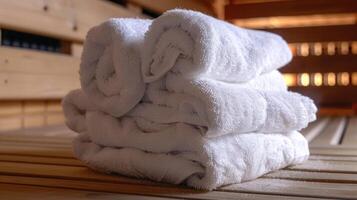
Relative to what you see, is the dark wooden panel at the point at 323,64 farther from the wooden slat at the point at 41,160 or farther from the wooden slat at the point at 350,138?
the wooden slat at the point at 41,160

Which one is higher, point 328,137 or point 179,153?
point 179,153

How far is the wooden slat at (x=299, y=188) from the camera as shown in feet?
2.34

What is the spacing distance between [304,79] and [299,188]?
264 centimetres

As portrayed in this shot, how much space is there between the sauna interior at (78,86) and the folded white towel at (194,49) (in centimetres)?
18

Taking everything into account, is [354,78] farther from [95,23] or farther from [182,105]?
[182,105]

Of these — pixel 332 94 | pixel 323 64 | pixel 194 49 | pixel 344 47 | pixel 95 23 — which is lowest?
pixel 332 94

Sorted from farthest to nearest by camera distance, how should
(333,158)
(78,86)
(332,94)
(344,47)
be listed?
(344,47)
(332,94)
(78,86)
(333,158)

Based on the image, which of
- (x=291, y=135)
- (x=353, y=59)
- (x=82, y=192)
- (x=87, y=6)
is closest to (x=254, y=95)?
(x=291, y=135)

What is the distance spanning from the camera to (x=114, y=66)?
32.9 inches

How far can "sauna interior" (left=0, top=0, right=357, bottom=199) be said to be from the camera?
0.75 metres

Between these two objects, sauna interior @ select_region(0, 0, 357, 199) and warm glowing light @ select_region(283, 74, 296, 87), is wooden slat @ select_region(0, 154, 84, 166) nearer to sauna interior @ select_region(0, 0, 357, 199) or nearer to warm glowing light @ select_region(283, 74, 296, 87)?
sauna interior @ select_region(0, 0, 357, 199)

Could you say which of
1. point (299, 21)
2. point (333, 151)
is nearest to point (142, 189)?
point (333, 151)

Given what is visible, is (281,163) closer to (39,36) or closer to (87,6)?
(39,36)

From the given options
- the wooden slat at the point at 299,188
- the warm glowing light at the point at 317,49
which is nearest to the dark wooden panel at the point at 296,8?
the warm glowing light at the point at 317,49
